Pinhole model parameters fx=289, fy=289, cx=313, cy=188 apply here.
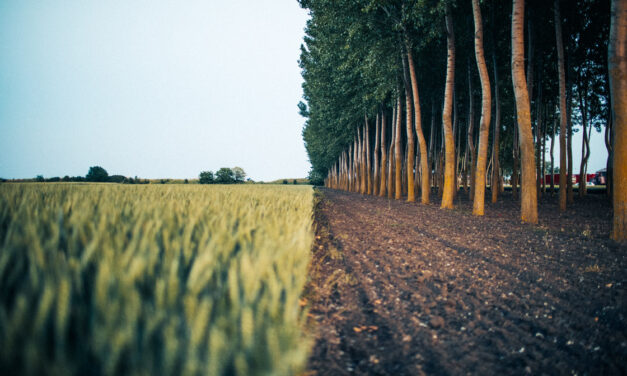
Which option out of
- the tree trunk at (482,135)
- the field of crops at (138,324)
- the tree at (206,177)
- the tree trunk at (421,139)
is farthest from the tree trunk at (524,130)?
the tree at (206,177)

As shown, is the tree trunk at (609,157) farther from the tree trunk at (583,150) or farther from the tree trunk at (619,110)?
the tree trunk at (619,110)

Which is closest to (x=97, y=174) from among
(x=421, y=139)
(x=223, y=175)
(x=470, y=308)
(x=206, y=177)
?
(x=206, y=177)

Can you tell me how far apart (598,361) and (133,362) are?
10.0 ft

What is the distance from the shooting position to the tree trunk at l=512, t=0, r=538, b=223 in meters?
8.16

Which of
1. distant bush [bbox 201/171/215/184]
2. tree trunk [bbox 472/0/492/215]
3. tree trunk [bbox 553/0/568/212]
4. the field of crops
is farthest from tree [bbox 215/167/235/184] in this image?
the field of crops

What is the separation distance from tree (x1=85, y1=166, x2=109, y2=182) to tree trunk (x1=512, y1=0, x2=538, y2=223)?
119 ft

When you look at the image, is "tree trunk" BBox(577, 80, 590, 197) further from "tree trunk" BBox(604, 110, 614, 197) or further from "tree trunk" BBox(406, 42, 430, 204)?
"tree trunk" BBox(406, 42, 430, 204)

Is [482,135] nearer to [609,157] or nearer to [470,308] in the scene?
[470,308]

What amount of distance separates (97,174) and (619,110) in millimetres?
39305

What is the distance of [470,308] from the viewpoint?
2.99 m

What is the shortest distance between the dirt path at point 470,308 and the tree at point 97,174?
34451 mm

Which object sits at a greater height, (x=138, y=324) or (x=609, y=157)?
(x=609, y=157)

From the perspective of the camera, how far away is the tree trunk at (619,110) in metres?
5.81

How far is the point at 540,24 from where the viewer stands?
604 inches
